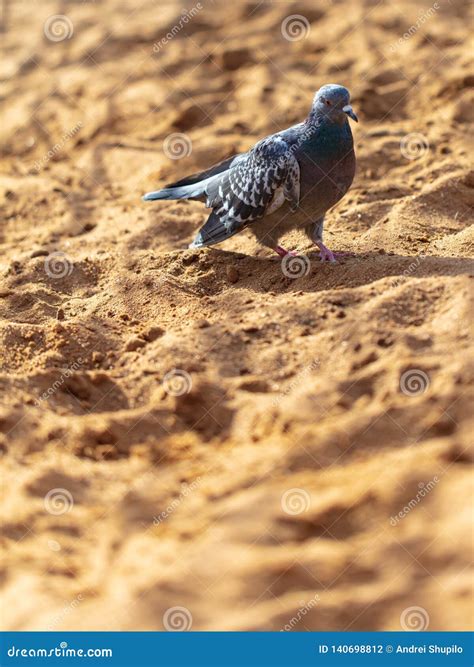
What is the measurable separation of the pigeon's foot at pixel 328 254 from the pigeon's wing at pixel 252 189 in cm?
28

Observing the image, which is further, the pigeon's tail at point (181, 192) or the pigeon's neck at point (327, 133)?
the pigeon's tail at point (181, 192)

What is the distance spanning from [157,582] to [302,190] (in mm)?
2785

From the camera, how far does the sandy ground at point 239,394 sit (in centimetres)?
310

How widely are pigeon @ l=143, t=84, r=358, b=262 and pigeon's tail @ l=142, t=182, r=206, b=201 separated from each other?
0.34m

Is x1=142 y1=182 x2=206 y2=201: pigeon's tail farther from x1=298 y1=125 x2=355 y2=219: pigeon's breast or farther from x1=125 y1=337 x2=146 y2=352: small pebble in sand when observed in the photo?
x1=125 y1=337 x2=146 y2=352: small pebble in sand

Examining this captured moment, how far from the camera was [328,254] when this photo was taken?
207 inches

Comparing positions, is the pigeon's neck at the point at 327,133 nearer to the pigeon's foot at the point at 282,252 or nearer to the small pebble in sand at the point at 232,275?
the pigeon's foot at the point at 282,252

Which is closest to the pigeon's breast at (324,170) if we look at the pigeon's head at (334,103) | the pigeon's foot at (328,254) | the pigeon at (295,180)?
the pigeon at (295,180)

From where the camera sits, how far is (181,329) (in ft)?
15.4

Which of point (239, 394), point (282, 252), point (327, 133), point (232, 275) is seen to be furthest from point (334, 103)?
point (239, 394)

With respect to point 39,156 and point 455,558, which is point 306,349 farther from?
point 39,156

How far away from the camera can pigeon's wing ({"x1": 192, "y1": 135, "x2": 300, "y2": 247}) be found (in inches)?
207

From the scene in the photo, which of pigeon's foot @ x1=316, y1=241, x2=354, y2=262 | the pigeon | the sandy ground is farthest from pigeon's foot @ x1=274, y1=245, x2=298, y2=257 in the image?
pigeon's foot @ x1=316, y1=241, x2=354, y2=262

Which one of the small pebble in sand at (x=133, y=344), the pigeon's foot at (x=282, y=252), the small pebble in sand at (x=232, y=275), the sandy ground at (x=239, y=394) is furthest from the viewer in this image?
the pigeon's foot at (x=282, y=252)
